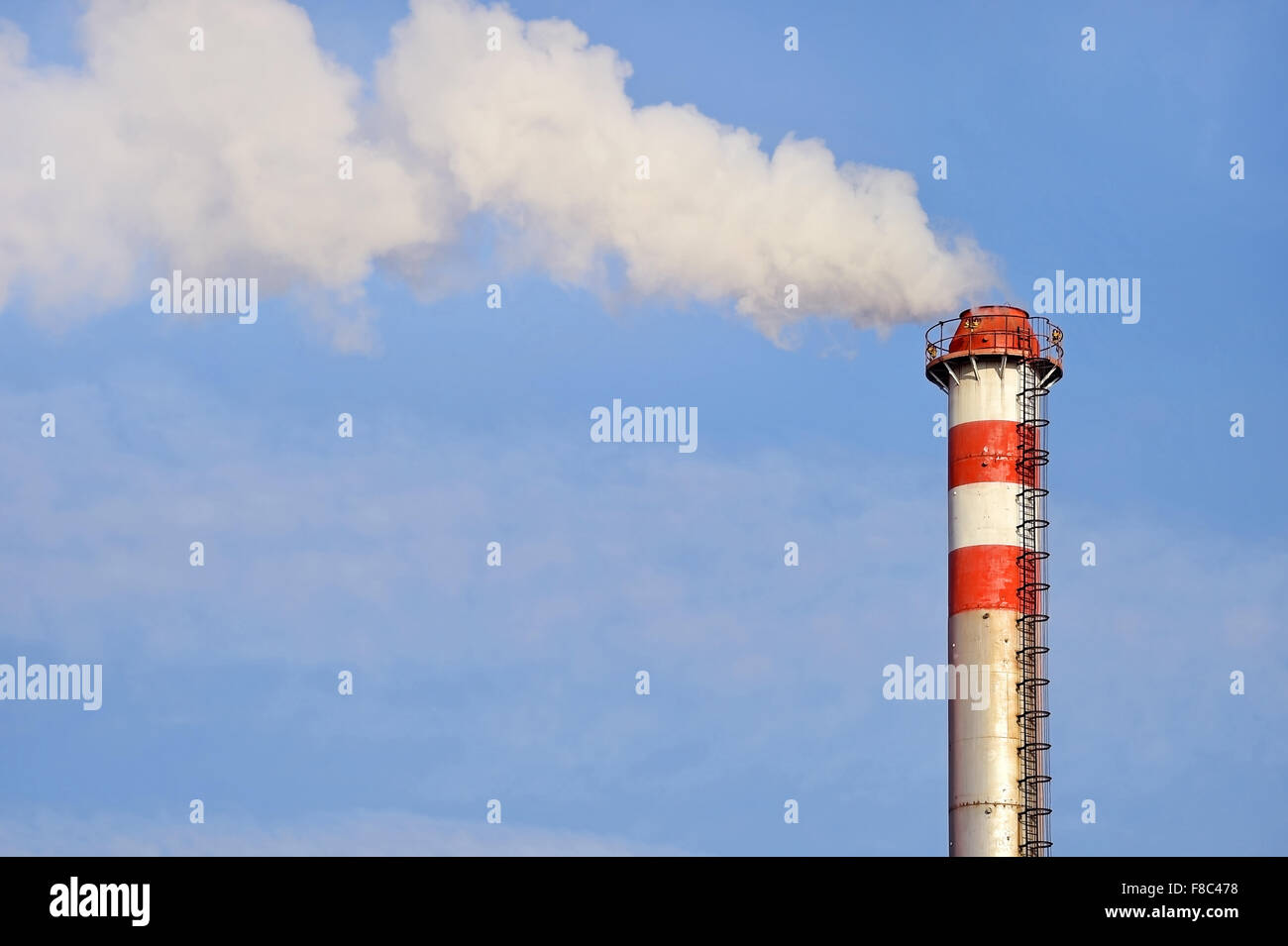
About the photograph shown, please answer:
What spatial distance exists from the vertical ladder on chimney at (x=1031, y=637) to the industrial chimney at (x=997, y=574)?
29 millimetres

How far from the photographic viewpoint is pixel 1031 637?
211ft

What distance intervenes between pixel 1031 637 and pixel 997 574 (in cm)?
208

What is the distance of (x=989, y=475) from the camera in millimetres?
65125

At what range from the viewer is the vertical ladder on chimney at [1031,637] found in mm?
63219

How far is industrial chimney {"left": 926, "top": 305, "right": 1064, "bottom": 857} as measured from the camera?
63.4 metres

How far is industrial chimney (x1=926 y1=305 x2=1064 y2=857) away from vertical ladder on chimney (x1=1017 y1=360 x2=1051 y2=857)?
0.09 ft

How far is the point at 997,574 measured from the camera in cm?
6456
